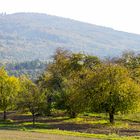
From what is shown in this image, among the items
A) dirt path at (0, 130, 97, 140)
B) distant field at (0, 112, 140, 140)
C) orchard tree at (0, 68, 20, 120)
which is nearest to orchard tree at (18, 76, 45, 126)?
distant field at (0, 112, 140, 140)

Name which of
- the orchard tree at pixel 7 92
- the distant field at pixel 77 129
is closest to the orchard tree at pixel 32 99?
the distant field at pixel 77 129

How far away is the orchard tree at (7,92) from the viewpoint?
3346 inches

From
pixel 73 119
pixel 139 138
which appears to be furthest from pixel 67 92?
pixel 139 138

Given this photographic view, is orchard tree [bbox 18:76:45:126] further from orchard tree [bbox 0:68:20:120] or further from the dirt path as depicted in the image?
the dirt path

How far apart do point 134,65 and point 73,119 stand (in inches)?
1580

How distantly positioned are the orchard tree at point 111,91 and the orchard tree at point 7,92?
17403 mm

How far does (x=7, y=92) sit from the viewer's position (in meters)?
86.2

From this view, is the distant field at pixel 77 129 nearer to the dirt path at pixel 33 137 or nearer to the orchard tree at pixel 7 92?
the dirt path at pixel 33 137

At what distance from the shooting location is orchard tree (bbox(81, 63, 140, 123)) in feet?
237

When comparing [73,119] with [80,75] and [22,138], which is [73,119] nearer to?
[80,75]

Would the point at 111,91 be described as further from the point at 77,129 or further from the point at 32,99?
the point at 32,99

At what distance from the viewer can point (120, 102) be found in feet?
237

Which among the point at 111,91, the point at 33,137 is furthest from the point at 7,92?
the point at 33,137

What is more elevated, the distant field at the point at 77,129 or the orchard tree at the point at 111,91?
the orchard tree at the point at 111,91
